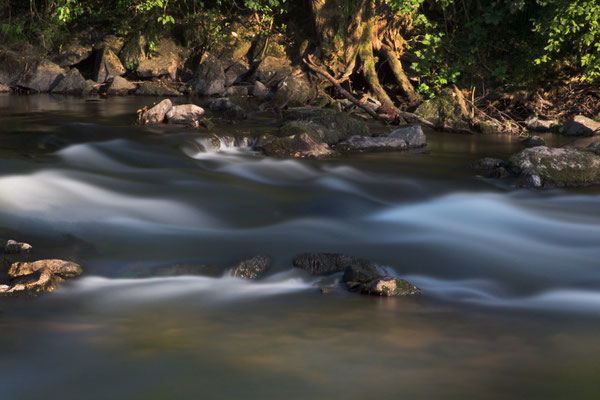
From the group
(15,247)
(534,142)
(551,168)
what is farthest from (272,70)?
(15,247)

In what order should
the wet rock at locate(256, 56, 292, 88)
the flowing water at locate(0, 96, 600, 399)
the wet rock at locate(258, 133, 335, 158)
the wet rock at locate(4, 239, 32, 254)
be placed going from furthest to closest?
the wet rock at locate(256, 56, 292, 88)
the wet rock at locate(258, 133, 335, 158)
the wet rock at locate(4, 239, 32, 254)
the flowing water at locate(0, 96, 600, 399)

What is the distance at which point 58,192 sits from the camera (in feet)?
23.2

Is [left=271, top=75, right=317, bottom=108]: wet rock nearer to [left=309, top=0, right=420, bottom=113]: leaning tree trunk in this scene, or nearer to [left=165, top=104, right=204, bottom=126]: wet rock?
[left=309, top=0, right=420, bottom=113]: leaning tree trunk

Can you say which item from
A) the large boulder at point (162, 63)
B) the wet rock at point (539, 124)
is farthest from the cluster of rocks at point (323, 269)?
the large boulder at point (162, 63)

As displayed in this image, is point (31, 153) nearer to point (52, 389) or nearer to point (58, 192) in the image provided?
point (58, 192)

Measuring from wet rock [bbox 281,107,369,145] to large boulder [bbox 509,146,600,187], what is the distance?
321 centimetres

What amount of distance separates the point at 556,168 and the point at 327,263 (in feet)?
15.4

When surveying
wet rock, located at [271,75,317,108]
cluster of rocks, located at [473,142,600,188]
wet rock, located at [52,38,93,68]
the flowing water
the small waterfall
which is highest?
wet rock, located at [52,38,93,68]

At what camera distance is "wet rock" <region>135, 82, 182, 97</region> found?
57.7 feet

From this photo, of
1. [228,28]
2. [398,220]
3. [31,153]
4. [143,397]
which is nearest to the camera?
[143,397]

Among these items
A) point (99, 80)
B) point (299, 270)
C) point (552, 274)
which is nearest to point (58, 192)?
point (299, 270)

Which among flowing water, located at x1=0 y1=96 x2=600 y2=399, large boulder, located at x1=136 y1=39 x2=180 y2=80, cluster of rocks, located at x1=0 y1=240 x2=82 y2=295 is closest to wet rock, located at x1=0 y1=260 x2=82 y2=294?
cluster of rocks, located at x1=0 y1=240 x2=82 y2=295

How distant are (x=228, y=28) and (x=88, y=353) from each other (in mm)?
17502

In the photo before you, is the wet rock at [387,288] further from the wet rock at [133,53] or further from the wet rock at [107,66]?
the wet rock at [133,53]
